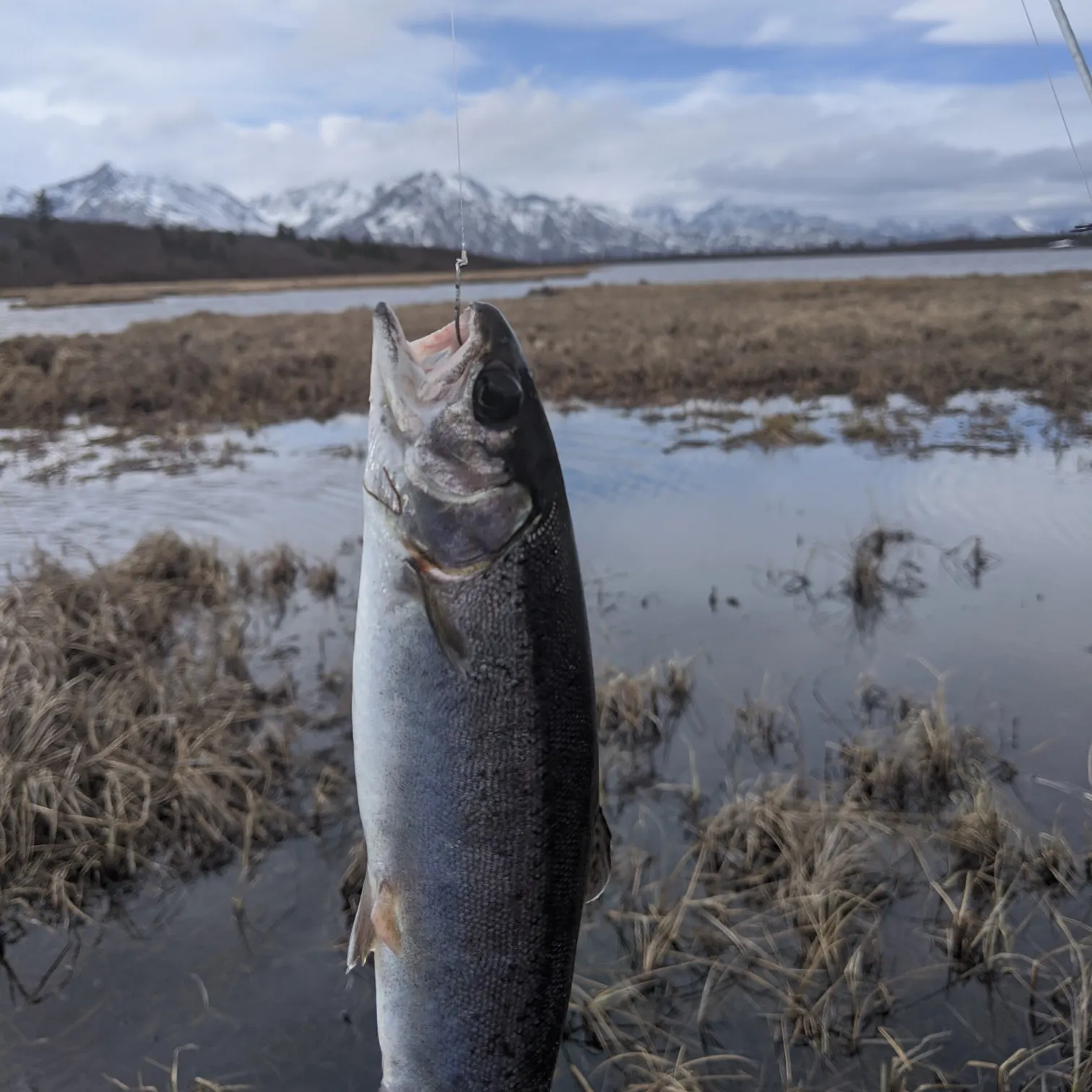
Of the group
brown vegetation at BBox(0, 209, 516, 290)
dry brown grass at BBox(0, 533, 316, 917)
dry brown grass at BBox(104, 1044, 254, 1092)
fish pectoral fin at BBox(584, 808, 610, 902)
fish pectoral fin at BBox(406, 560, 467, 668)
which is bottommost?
dry brown grass at BBox(104, 1044, 254, 1092)

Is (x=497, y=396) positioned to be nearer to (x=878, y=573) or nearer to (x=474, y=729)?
(x=474, y=729)

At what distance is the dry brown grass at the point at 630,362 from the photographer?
60.2 ft

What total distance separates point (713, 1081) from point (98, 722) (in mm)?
3984

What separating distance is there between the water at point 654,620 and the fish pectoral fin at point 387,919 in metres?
2.35

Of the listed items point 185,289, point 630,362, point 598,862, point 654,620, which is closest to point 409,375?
point 598,862

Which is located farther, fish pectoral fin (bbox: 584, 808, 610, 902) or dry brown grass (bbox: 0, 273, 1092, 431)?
dry brown grass (bbox: 0, 273, 1092, 431)

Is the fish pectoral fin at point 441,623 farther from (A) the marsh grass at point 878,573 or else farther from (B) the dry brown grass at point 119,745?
(A) the marsh grass at point 878,573

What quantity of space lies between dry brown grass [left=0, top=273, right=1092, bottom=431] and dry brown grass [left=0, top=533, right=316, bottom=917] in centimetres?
1131

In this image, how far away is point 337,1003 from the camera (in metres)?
3.96

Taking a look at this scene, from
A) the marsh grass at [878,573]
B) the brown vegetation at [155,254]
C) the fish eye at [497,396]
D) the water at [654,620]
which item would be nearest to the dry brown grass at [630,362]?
the water at [654,620]

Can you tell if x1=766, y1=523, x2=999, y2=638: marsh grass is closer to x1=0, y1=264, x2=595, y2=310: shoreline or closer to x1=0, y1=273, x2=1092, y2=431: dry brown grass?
x1=0, y1=273, x2=1092, y2=431: dry brown grass

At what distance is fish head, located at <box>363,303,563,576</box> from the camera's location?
5.69 feet

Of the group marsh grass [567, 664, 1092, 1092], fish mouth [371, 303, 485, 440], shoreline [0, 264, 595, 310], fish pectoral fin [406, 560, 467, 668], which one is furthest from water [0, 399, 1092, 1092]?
shoreline [0, 264, 595, 310]

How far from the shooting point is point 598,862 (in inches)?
72.6
